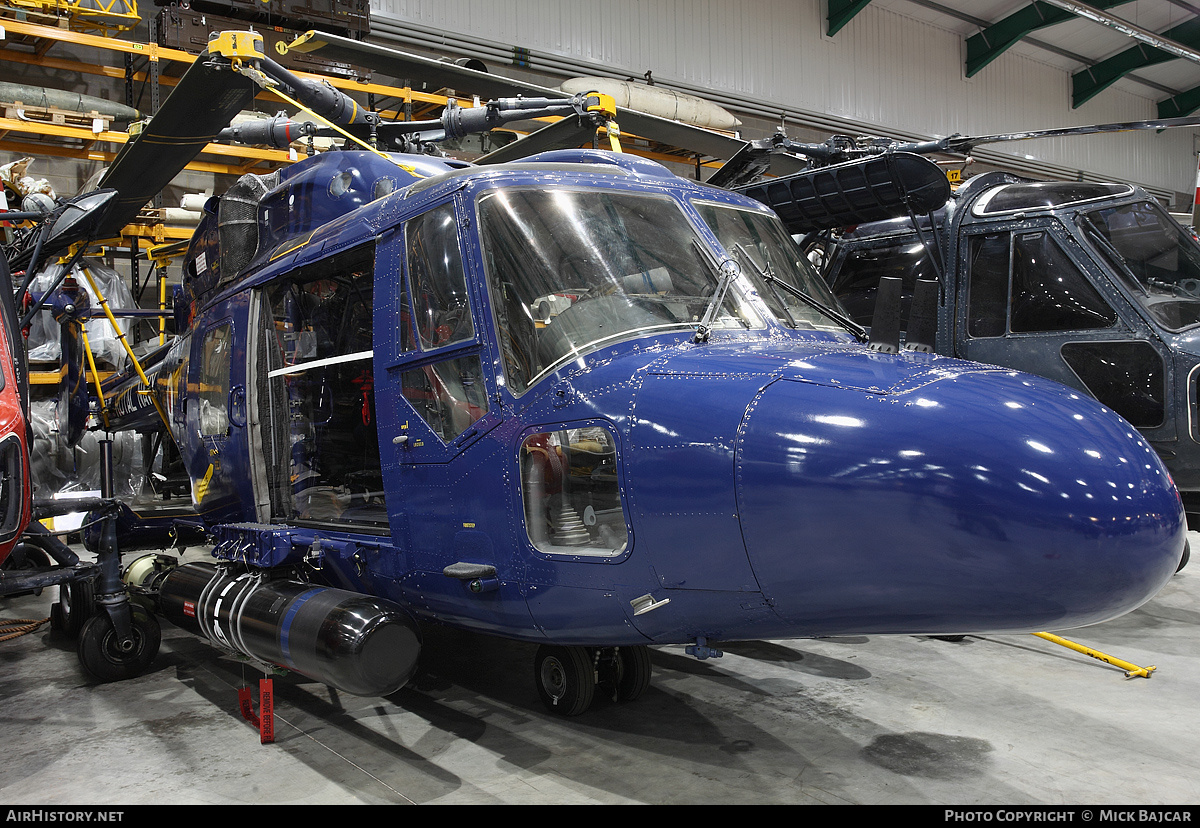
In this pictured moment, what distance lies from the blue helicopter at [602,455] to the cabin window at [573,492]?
0.04ft

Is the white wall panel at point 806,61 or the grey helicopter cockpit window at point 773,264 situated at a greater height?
the white wall panel at point 806,61

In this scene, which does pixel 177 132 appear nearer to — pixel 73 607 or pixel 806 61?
pixel 73 607

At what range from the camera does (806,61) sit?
18.0 metres

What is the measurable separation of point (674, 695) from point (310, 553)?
189 cm

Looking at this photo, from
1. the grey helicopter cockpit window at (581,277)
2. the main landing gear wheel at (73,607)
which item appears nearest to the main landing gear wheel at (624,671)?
the grey helicopter cockpit window at (581,277)

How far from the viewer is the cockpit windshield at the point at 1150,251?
6.12m

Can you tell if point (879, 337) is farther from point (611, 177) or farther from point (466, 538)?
point (466, 538)

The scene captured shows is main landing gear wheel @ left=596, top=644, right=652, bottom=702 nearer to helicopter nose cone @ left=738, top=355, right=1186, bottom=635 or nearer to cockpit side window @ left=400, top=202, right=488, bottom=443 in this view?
cockpit side window @ left=400, top=202, right=488, bottom=443

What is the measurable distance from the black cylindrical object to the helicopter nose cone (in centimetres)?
156

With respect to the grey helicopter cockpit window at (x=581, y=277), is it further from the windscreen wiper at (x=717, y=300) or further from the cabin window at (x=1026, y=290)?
the cabin window at (x=1026, y=290)

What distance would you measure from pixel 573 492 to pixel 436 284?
1.17 meters

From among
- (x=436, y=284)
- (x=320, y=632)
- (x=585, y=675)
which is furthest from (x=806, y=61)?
(x=320, y=632)

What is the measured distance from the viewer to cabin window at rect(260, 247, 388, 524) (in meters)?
5.02

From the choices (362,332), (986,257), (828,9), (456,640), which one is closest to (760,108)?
(828,9)
